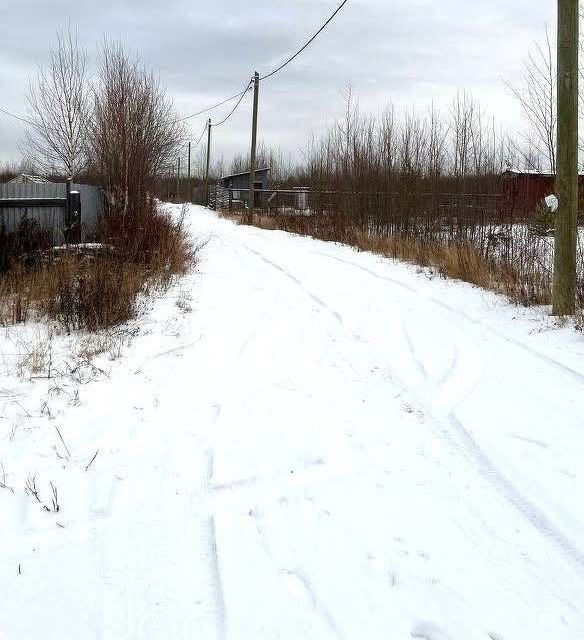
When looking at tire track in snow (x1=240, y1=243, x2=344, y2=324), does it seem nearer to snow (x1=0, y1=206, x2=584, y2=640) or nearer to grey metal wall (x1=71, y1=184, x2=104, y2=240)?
snow (x1=0, y1=206, x2=584, y2=640)

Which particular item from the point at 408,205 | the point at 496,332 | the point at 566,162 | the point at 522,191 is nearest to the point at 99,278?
the point at 496,332

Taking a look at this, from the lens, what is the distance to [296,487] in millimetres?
2844

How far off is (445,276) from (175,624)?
823cm

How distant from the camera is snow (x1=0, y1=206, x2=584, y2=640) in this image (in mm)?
1997

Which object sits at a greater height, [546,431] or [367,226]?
[367,226]

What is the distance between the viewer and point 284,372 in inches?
181

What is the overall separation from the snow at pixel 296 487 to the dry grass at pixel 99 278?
0.57m

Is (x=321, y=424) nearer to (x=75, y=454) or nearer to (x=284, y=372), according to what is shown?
(x=284, y=372)

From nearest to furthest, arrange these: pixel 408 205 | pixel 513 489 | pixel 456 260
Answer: pixel 513 489, pixel 456 260, pixel 408 205

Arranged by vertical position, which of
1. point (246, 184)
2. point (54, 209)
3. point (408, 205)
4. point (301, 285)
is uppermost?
point (246, 184)

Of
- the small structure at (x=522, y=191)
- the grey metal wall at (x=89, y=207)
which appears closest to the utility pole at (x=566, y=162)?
the small structure at (x=522, y=191)

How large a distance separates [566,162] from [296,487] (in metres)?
4.96

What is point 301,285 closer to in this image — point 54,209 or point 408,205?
point 54,209

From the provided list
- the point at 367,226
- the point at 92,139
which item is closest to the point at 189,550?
the point at 92,139
